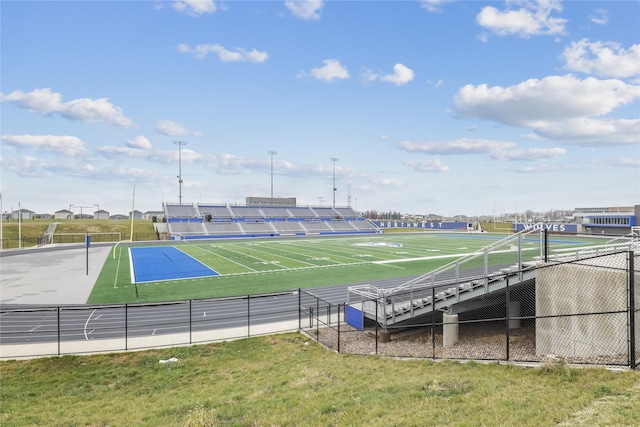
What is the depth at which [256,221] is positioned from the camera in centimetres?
9156

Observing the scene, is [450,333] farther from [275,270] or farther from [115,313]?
[275,270]

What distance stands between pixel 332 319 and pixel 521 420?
43.0 ft

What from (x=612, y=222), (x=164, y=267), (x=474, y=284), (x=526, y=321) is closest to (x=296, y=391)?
(x=474, y=284)

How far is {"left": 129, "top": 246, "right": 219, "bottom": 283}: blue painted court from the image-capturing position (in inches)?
1257

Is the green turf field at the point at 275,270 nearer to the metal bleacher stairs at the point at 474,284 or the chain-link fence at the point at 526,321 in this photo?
the metal bleacher stairs at the point at 474,284

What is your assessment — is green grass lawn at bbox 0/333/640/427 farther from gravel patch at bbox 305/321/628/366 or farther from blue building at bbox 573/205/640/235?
blue building at bbox 573/205/640/235

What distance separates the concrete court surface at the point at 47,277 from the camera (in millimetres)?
24172

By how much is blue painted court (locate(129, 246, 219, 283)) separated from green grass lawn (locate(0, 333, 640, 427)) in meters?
18.6

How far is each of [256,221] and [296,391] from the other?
83.7m

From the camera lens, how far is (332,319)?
1858 centimetres

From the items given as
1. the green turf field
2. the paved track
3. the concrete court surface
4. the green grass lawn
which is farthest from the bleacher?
the green grass lawn

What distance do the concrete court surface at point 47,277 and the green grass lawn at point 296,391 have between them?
12.7m

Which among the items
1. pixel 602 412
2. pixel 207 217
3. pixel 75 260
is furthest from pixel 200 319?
pixel 207 217

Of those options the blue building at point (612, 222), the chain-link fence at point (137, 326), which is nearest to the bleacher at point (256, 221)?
the blue building at point (612, 222)
